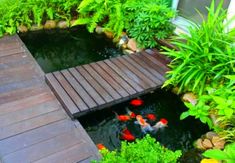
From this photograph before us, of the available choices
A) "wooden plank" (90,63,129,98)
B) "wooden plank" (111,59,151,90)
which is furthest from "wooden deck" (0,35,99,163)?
"wooden plank" (111,59,151,90)

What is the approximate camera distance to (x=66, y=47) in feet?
17.7

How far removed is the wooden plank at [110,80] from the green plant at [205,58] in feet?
2.26

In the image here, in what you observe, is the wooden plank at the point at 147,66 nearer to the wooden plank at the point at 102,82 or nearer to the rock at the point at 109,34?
the wooden plank at the point at 102,82

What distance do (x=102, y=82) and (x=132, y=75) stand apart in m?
0.52

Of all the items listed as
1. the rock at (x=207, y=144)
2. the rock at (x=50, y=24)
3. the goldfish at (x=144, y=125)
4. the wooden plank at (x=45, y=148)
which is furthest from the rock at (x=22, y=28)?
the rock at (x=207, y=144)

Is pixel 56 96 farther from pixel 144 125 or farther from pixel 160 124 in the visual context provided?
pixel 160 124

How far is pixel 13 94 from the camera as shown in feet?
12.4

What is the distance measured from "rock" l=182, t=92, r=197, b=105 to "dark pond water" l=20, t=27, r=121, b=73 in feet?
5.59

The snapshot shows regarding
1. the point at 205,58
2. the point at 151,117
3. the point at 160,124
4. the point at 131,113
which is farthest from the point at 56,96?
the point at 205,58

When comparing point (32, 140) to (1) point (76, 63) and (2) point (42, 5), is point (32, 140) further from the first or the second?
(2) point (42, 5)

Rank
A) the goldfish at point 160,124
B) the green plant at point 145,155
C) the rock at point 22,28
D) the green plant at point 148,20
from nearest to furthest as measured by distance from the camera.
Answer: the green plant at point 145,155
the goldfish at point 160,124
the green plant at point 148,20
the rock at point 22,28

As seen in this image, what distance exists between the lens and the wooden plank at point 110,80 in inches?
A: 153

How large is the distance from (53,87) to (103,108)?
2.54ft

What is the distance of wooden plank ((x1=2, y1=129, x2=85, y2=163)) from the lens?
9.59ft
